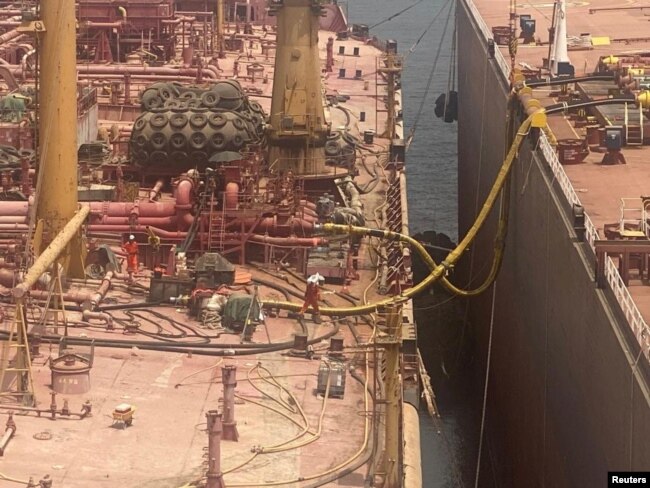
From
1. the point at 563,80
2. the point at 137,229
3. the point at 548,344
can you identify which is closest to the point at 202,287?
the point at 137,229

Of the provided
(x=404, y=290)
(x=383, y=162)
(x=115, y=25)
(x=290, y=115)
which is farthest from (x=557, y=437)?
(x=115, y=25)

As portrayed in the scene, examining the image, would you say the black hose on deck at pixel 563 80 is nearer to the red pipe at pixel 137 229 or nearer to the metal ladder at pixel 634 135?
the metal ladder at pixel 634 135

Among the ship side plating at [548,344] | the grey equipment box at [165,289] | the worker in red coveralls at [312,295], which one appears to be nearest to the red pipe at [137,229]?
the grey equipment box at [165,289]

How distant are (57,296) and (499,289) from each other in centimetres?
1726

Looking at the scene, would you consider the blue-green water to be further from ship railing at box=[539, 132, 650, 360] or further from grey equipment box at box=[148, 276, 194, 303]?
grey equipment box at box=[148, 276, 194, 303]

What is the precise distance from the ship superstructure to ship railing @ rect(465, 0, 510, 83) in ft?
11.0

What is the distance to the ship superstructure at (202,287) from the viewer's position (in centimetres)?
2392

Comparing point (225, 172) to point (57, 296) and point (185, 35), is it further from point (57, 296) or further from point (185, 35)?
point (185, 35)

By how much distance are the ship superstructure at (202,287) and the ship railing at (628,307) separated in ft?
11.4

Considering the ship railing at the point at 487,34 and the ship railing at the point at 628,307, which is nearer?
the ship railing at the point at 628,307

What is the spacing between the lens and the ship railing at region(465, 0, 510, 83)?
156ft

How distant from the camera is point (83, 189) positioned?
3678 centimetres

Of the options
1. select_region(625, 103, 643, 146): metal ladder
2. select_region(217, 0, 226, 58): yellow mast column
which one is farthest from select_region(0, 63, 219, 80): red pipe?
select_region(625, 103, 643, 146): metal ladder

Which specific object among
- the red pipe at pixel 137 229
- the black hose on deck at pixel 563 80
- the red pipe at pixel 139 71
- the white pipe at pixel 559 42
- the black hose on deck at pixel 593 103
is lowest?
the red pipe at pixel 137 229
